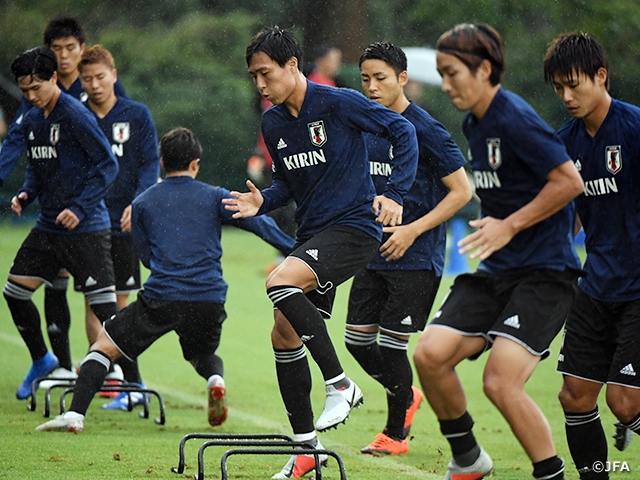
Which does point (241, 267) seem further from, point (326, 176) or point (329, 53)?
point (326, 176)

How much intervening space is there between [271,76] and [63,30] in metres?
3.52

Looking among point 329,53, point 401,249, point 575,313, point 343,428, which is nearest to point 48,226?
point 343,428

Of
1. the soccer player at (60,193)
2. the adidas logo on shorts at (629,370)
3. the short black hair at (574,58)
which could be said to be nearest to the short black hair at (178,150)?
the soccer player at (60,193)

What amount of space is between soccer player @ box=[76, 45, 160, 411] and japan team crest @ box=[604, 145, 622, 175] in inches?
164

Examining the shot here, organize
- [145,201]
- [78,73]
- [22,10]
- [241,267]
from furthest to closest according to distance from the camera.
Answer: [22,10], [241,267], [78,73], [145,201]

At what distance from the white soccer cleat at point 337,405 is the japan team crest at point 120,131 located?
12.6 feet

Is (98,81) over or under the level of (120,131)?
over

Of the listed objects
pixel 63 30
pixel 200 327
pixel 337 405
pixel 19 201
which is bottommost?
pixel 337 405

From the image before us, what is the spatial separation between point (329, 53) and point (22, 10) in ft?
63.4

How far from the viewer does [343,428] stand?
785 cm

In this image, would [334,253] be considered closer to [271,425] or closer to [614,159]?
[614,159]

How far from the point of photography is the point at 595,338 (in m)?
5.61

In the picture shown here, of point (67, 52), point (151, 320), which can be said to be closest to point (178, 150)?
point (151, 320)

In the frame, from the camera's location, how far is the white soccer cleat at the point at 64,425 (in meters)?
6.81
